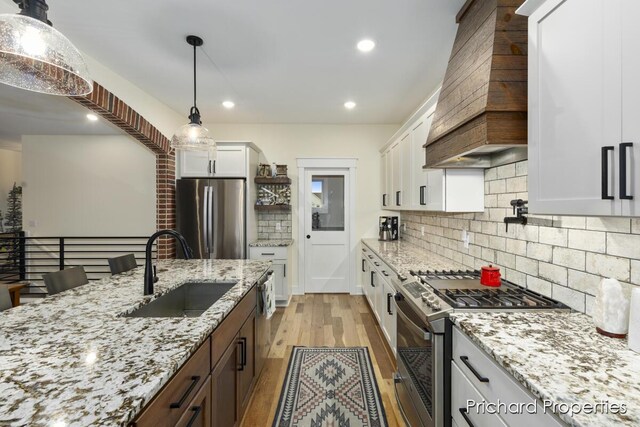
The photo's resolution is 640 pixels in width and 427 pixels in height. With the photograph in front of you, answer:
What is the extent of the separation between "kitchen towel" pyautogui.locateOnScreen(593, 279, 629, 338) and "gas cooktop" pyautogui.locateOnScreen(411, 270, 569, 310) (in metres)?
0.32

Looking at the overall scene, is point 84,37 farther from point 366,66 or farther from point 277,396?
point 277,396

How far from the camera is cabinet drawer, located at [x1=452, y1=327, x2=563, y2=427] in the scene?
92cm

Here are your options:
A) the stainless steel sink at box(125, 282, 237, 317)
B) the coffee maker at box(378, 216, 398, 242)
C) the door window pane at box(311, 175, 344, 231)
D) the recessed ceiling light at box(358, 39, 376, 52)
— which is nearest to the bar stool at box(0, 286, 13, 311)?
the stainless steel sink at box(125, 282, 237, 317)

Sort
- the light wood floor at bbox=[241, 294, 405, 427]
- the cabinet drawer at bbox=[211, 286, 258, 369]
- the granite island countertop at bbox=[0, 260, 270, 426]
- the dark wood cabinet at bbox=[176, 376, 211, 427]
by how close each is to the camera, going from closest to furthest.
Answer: the granite island countertop at bbox=[0, 260, 270, 426]
the dark wood cabinet at bbox=[176, 376, 211, 427]
the cabinet drawer at bbox=[211, 286, 258, 369]
the light wood floor at bbox=[241, 294, 405, 427]

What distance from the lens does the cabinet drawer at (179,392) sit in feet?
2.78

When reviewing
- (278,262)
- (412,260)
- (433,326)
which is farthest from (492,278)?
(278,262)

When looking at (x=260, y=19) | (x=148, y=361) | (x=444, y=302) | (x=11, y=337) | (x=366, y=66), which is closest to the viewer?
(x=148, y=361)

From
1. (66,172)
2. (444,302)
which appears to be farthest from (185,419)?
(66,172)

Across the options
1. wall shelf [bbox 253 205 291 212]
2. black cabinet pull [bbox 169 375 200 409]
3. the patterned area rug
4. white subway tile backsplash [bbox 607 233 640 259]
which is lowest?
the patterned area rug

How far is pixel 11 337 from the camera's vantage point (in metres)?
1.15

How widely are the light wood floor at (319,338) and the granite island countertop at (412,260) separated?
89 centimetres

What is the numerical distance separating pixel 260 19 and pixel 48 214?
5.35 m

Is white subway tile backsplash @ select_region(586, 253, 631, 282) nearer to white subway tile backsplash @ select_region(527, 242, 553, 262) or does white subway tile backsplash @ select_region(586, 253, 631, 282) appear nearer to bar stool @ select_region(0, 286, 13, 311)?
white subway tile backsplash @ select_region(527, 242, 553, 262)

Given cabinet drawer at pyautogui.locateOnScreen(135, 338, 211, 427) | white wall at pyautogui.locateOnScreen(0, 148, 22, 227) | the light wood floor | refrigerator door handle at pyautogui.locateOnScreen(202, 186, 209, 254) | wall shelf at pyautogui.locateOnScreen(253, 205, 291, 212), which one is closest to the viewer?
cabinet drawer at pyautogui.locateOnScreen(135, 338, 211, 427)
